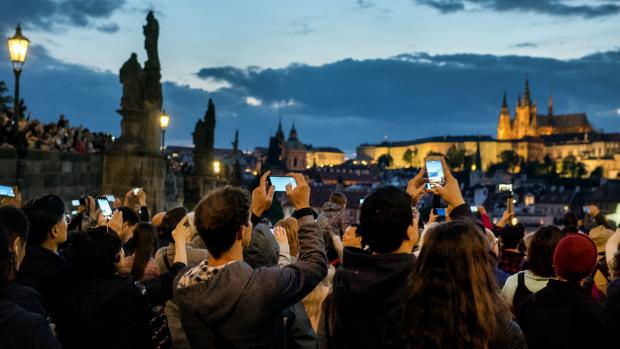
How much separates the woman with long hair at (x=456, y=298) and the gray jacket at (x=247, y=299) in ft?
1.71

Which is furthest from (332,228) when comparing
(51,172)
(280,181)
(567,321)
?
(51,172)

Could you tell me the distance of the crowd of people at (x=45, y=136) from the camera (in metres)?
Answer: 12.8

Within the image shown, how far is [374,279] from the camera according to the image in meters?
3.24

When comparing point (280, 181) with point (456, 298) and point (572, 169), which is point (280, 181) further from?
point (572, 169)

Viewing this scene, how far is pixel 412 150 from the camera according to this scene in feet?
620

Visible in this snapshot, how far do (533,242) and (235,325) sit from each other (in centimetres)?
226

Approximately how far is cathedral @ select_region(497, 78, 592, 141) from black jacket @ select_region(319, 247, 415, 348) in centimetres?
18504

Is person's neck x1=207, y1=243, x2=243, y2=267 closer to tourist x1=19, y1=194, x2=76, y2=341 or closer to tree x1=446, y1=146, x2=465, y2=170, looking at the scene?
tourist x1=19, y1=194, x2=76, y2=341

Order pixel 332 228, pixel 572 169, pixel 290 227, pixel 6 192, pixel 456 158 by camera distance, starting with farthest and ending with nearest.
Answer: pixel 456 158 < pixel 572 169 < pixel 6 192 < pixel 332 228 < pixel 290 227

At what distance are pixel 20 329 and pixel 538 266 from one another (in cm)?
311

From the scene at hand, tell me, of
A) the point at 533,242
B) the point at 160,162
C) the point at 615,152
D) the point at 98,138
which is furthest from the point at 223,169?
the point at 615,152

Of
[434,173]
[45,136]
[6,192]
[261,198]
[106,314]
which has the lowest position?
[106,314]

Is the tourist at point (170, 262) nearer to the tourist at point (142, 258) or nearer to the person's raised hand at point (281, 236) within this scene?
the tourist at point (142, 258)

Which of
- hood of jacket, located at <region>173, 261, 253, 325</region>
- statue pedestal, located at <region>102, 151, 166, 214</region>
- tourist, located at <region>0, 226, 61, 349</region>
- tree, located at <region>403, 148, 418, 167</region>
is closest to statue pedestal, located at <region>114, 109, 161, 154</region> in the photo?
statue pedestal, located at <region>102, 151, 166, 214</region>
